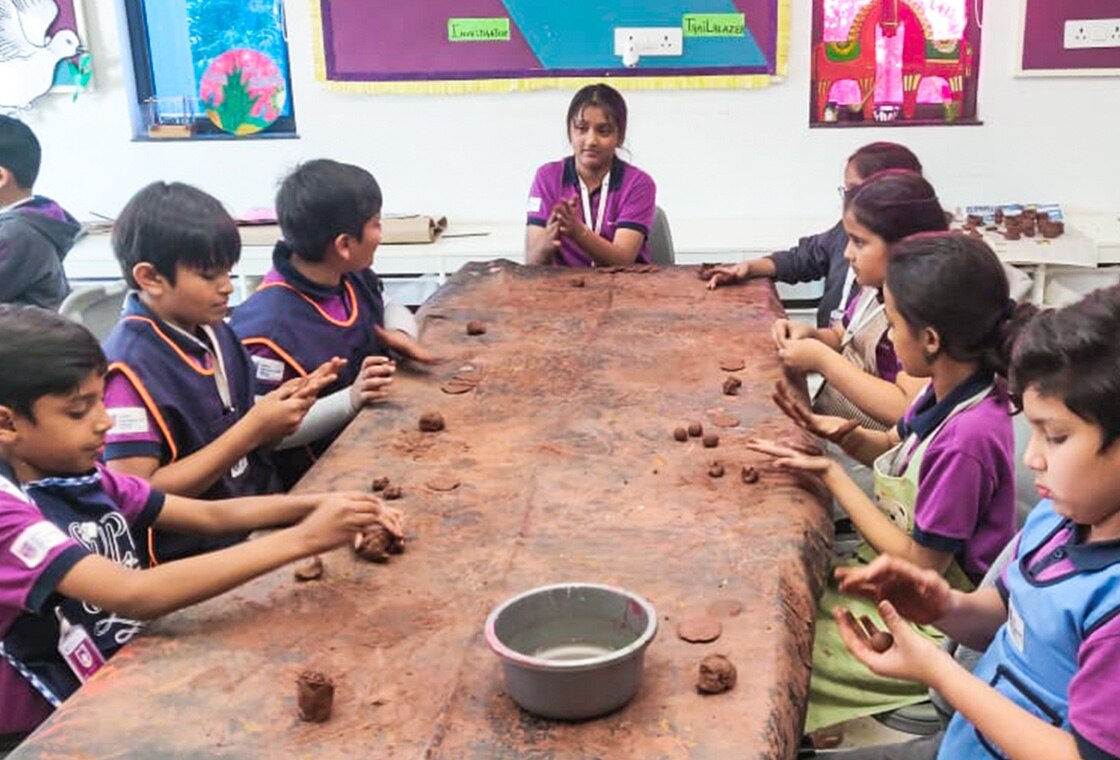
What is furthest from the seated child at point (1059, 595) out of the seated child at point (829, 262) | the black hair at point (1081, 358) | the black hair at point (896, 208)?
the seated child at point (829, 262)

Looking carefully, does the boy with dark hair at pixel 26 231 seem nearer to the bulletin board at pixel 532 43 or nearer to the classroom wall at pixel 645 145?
the classroom wall at pixel 645 145

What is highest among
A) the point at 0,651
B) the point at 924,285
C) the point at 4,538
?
the point at 924,285

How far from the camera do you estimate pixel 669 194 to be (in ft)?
16.3

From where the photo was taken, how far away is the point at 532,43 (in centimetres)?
476

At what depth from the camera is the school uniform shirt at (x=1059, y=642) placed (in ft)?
3.90

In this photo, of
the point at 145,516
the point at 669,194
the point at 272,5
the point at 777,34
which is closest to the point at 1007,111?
the point at 777,34

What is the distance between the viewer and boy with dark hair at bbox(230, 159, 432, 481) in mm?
2398

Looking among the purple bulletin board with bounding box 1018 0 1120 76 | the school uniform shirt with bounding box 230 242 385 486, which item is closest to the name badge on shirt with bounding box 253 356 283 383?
the school uniform shirt with bounding box 230 242 385 486

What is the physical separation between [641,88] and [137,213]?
3045 millimetres

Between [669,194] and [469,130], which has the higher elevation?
[469,130]

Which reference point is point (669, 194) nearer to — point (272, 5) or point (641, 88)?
point (641, 88)

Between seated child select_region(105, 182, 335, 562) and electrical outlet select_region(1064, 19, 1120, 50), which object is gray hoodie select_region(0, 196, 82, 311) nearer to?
seated child select_region(105, 182, 335, 562)

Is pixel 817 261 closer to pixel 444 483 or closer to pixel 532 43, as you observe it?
pixel 444 483

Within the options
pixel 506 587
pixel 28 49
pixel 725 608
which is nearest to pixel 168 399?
pixel 506 587
